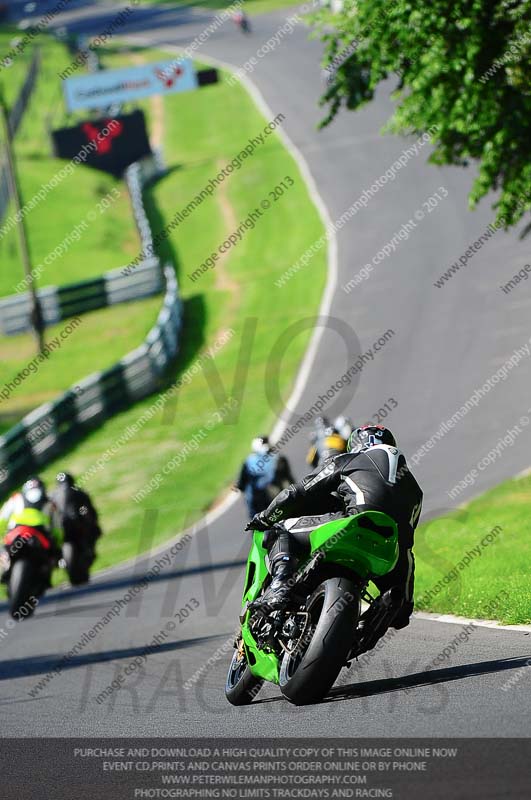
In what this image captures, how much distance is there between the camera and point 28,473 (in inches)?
955

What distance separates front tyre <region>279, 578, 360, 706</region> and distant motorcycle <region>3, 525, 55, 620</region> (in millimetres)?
7034

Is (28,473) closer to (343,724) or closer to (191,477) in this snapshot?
(191,477)

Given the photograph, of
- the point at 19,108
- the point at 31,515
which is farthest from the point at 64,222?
the point at 31,515

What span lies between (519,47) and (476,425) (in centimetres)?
794

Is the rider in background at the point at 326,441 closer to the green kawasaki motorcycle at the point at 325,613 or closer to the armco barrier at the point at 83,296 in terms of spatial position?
the green kawasaki motorcycle at the point at 325,613

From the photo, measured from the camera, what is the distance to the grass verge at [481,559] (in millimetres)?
9438

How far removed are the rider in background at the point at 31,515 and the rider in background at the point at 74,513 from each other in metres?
0.47

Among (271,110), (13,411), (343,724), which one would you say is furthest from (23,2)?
(343,724)

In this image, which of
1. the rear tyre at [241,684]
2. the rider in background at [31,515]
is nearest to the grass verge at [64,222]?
the rider in background at [31,515]

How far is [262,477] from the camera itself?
16.1 metres

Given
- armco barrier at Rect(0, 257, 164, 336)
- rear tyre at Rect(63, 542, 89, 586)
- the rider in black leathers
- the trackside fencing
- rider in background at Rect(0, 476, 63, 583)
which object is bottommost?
armco barrier at Rect(0, 257, 164, 336)

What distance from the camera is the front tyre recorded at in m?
6.56

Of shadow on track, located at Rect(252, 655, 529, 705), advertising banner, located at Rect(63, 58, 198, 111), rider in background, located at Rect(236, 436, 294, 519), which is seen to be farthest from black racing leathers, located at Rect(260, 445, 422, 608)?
advertising banner, located at Rect(63, 58, 198, 111)

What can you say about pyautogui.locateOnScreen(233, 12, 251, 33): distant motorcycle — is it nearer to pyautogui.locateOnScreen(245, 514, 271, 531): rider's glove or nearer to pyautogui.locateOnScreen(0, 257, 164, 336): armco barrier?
pyautogui.locateOnScreen(0, 257, 164, 336): armco barrier
